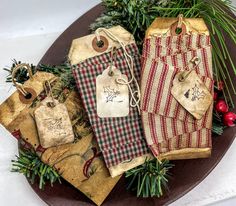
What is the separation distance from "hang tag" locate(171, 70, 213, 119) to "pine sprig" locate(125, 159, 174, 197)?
0.36 ft

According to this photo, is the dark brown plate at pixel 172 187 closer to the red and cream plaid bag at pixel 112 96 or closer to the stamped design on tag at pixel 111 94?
the red and cream plaid bag at pixel 112 96

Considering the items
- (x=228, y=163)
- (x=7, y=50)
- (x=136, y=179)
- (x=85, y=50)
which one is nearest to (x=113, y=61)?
(x=85, y=50)

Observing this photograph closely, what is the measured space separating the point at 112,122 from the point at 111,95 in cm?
5

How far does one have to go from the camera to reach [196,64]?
78 cm

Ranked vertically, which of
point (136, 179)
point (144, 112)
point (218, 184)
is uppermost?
point (144, 112)

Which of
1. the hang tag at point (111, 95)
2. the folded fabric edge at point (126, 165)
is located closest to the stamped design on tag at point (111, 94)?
the hang tag at point (111, 95)

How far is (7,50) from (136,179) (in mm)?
533

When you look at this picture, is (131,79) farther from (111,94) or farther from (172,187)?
(172,187)

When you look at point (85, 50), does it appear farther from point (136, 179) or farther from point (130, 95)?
point (136, 179)

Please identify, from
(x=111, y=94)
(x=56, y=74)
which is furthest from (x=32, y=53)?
(x=111, y=94)

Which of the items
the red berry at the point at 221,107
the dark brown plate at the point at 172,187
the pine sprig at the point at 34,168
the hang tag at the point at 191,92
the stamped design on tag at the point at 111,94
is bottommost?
the dark brown plate at the point at 172,187

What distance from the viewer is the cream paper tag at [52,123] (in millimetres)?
769

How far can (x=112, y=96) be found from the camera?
2.56 feet

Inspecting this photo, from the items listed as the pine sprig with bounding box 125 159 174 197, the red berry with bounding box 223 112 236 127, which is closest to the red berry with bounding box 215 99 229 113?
the red berry with bounding box 223 112 236 127
